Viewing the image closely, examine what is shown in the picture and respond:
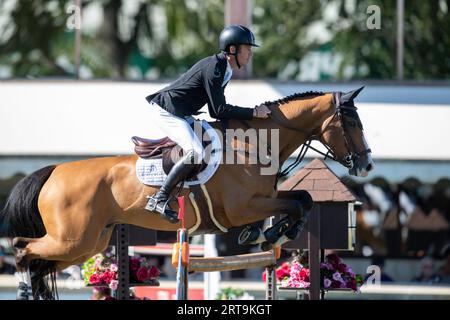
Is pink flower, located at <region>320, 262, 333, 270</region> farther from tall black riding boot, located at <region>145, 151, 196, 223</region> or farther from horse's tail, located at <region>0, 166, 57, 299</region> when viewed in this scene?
horse's tail, located at <region>0, 166, 57, 299</region>

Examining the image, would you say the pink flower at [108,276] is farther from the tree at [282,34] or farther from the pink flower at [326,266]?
the tree at [282,34]

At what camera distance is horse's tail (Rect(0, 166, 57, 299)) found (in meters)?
7.80

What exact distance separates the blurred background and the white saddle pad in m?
6.32

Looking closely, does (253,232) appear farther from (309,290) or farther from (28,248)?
(28,248)

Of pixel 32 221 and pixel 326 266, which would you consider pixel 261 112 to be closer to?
pixel 326 266

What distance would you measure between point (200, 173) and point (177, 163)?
218 millimetres

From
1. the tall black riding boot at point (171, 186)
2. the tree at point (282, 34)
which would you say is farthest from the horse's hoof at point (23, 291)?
the tree at point (282, 34)

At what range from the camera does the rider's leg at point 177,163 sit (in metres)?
7.26

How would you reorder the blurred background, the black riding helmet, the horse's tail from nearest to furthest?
the black riding helmet → the horse's tail → the blurred background

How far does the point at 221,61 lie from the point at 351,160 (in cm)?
124

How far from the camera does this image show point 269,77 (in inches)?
572

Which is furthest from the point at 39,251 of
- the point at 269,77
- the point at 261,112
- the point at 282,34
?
the point at 282,34

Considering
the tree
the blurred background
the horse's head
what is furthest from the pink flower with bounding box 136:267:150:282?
the tree
